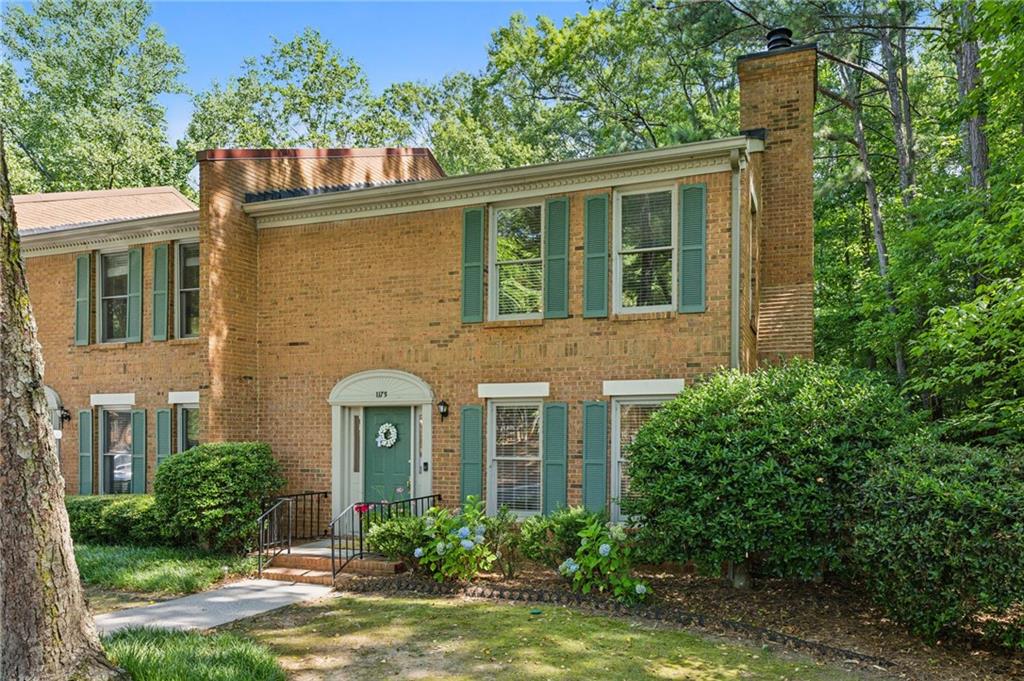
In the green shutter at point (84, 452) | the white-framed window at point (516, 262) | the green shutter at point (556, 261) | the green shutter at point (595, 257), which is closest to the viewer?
the green shutter at point (595, 257)

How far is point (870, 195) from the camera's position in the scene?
19922 millimetres

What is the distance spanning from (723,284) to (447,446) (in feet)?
14.9

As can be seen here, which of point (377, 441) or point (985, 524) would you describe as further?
point (377, 441)

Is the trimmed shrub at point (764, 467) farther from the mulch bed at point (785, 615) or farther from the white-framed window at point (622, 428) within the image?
the white-framed window at point (622, 428)

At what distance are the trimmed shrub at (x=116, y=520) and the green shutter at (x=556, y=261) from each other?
6631 millimetres

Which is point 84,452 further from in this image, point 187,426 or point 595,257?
point 595,257

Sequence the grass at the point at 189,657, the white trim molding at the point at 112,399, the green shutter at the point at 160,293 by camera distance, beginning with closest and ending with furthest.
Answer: the grass at the point at 189,657
the green shutter at the point at 160,293
the white trim molding at the point at 112,399

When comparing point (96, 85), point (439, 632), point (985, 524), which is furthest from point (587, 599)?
point (96, 85)

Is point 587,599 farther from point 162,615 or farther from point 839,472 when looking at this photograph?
point 162,615

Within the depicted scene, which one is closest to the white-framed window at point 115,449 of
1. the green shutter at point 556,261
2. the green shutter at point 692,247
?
the green shutter at point 556,261

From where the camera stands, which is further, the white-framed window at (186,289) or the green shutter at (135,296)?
the green shutter at (135,296)

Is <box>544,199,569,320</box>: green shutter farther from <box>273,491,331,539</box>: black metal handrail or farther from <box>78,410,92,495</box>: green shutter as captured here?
<box>78,410,92,495</box>: green shutter

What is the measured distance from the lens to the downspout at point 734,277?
30.7 feet

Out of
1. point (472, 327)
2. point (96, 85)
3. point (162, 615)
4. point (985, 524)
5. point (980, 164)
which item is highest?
point (96, 85)
